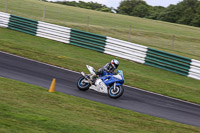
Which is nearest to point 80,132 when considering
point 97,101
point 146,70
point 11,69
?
point 97,101

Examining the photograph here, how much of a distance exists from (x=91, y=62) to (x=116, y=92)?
6.48 m

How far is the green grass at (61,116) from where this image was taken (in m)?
7.16

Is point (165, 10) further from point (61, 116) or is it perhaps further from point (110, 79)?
point (61, 116)

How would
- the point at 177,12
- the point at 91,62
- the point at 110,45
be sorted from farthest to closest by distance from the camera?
the point at 177,12, the point at 110,45, the point at 91,62

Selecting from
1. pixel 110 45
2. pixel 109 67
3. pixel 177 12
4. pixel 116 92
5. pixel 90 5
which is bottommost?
pixel 116 92

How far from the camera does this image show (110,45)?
21.3 meters

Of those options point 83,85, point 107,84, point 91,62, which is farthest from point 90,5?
point 107,84

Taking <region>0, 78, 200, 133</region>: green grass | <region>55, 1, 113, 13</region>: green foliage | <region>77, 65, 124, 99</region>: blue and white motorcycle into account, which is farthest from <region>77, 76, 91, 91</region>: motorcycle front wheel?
<region>55, 1, 113, 13</region>: green foliage

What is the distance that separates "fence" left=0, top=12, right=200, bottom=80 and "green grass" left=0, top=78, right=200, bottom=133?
9.58 metres

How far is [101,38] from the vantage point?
21594mm

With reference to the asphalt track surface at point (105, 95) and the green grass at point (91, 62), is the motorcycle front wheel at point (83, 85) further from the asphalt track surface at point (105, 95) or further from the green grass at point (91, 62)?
the green grass at point (91, 62)

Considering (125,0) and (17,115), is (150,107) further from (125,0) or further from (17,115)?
(125,0)

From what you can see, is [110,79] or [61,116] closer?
[61,116]

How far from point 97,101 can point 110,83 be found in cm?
117
